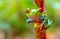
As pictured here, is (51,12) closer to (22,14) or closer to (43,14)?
(22,14)

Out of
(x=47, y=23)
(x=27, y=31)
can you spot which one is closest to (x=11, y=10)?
(x=27, y=31)

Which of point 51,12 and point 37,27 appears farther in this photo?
point 51,12

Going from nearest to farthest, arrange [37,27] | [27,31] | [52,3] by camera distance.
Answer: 1. [37,27]
2. [52,3]
3. [27,31]

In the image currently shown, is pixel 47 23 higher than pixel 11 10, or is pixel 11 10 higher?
pixel 11 10

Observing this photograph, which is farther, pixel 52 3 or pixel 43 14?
pixel 52 3

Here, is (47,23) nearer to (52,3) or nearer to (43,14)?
(43,14)

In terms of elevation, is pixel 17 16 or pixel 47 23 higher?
pixel 17 16

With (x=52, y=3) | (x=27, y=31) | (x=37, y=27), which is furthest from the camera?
(x=27, y=31)

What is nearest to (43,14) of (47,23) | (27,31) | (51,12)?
(47,23)

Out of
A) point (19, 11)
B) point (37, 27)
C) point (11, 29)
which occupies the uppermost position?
point (19, 11)
